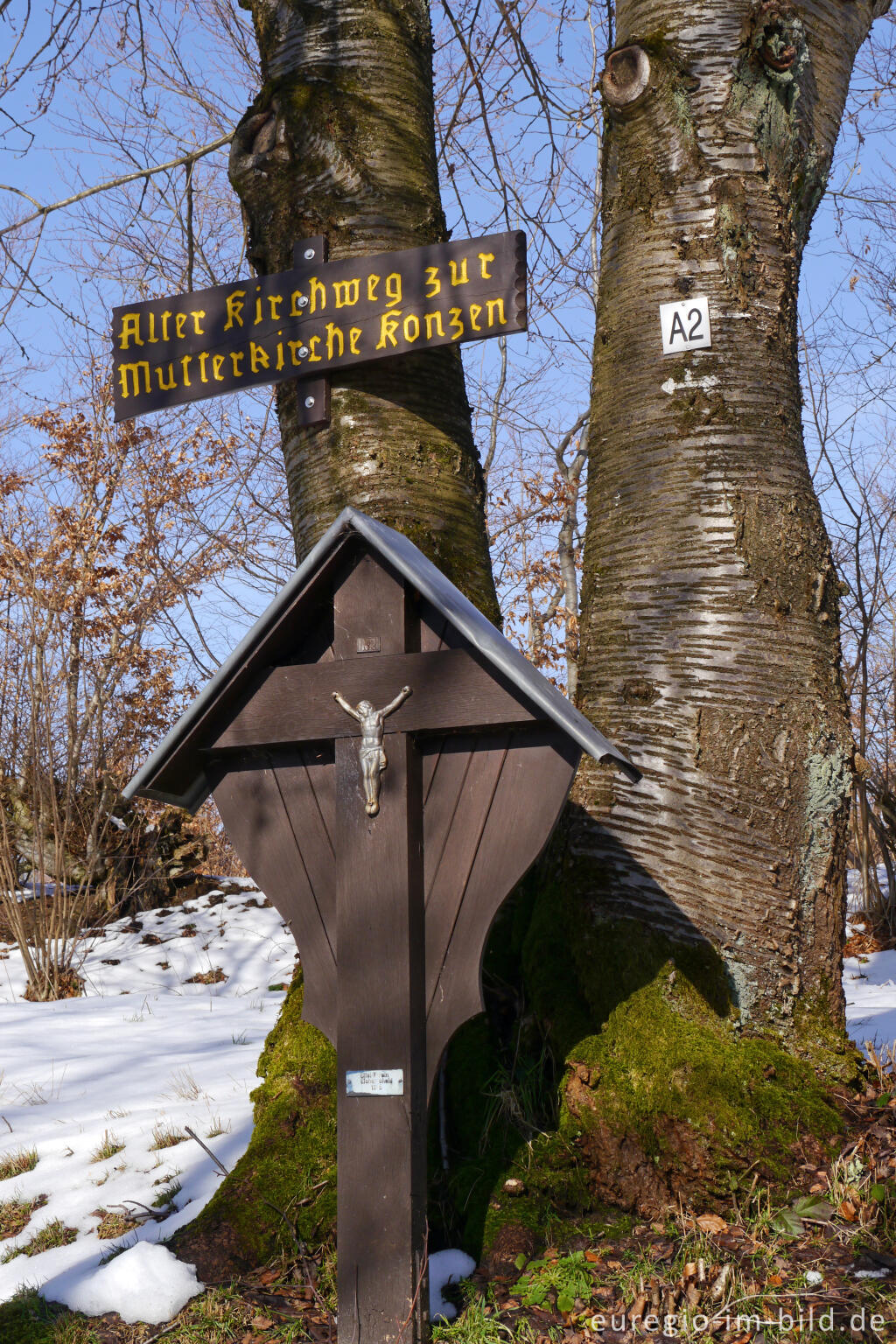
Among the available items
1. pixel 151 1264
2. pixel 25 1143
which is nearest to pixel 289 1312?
pixel 151 1264

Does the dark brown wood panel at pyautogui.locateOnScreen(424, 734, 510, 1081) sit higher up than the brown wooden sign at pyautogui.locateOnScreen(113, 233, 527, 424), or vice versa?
the brown wooden sign at pyautogui.locateOnScreen(113, 233, 527, 424)

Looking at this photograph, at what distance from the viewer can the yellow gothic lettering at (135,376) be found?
3.34 m

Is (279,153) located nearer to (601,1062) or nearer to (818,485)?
(601,1062)

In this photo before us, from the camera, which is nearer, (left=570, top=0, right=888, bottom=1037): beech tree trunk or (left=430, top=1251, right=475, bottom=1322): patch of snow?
(left=430, top=1251, right=475, bottom=1322): patch of snow

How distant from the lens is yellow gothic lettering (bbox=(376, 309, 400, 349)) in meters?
3.06

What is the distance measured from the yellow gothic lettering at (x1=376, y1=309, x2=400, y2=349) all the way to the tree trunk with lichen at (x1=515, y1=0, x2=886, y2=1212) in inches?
30.1

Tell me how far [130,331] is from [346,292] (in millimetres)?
790

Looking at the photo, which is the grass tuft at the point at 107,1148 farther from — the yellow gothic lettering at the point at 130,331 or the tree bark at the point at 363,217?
the yellow gothic lettering at the point at 130,331

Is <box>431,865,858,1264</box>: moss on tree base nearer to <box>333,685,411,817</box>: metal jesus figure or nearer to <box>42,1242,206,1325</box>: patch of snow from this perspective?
<box>42,1242,206,1325</box>: patch of snow

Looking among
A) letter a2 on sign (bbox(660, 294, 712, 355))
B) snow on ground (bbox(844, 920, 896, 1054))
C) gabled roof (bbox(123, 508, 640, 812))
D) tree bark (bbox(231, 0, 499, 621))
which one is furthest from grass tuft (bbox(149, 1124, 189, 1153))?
letter a2 on sign (bbox(660, 294, 712, 355))

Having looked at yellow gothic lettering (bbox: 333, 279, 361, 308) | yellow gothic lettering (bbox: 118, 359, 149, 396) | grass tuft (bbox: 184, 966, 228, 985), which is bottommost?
grass tuft (bbox: 184, 966, 228, 985)

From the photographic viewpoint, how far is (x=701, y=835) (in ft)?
9.23

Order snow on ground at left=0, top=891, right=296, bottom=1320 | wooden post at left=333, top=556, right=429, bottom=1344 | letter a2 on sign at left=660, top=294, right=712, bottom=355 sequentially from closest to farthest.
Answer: wooden post at left=333, top=556, right=429, bottom=1344 < snow on ground at left=0, top=891, right=296, bottom=1320 < letter a2 on sign at left=660, top=294, right=712, bottom=355

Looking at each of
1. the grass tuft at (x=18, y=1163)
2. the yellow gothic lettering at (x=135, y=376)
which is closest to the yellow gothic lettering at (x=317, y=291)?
the yellow gothic lettering at (x=135, y=376)
